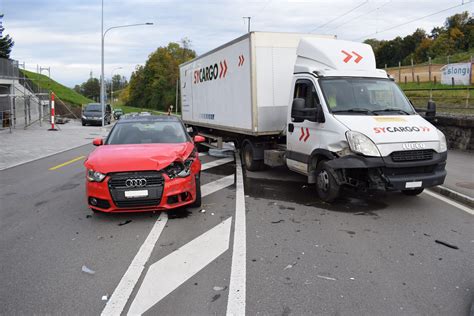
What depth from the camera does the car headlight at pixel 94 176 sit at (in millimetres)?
6052

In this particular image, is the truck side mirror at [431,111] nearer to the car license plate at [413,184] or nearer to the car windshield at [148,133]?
the car license plate at [413,184]

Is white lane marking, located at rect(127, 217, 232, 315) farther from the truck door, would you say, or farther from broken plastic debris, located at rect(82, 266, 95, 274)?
the truck door

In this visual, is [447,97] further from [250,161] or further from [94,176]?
[94,176]

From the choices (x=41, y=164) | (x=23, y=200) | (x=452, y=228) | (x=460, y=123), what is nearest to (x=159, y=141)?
(x=23, y=200)

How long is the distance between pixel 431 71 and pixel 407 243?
25552mm

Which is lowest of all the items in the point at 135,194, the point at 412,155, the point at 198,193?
the point at 198,193

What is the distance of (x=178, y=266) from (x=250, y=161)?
20.6ft

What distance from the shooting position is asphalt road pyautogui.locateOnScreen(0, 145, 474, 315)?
3.76m

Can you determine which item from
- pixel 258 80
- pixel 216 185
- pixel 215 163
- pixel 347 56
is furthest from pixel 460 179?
pixel 215 163

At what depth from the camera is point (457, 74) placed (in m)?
24.5

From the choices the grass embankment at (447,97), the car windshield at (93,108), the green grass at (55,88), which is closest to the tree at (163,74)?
the green grass at (55,88)

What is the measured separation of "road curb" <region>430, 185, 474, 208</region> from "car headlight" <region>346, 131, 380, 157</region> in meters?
2.16

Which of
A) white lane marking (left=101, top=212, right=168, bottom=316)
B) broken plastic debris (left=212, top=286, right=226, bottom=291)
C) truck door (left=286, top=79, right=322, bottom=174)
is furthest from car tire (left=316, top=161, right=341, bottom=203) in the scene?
broken plastic debris (left=212, top=286, right=226, bottom=291)

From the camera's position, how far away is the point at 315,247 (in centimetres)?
516
